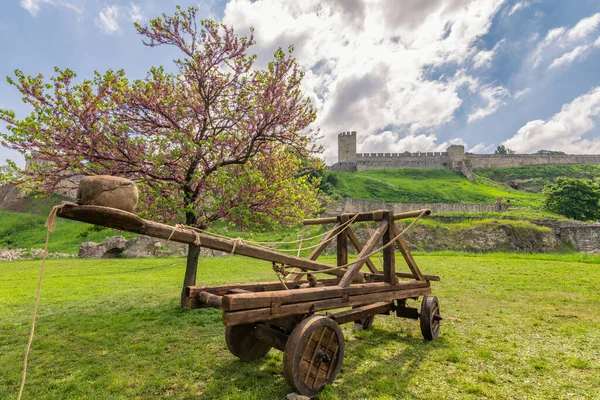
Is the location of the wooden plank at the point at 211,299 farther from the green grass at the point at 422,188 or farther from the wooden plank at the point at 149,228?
the green grass at the point at 422,188

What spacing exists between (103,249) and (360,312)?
2673 centimetres

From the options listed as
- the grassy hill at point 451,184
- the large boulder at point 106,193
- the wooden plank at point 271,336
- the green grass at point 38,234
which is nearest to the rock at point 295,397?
the wooden plank at point 271,336

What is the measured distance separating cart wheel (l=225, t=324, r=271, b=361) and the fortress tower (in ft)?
305

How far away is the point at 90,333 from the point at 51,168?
14.3 ft

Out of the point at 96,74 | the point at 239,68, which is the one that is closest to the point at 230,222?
the point at 239,68

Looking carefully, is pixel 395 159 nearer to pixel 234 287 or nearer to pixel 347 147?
pixel 347 147

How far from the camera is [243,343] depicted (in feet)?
17.9

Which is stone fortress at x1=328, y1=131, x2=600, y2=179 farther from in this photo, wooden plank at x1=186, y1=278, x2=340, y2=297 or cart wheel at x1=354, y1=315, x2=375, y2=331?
wooden plank at x1=186, y1=278, x2=340, y2=297

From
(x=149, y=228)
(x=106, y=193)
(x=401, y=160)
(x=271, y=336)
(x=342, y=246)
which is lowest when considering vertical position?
(x=271, y=336)

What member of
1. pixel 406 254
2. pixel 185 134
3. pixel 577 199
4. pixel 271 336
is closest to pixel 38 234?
pixel 185 134

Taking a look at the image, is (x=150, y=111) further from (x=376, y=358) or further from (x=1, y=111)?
(x=376, y=358)

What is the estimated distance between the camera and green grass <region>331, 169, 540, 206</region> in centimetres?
6519

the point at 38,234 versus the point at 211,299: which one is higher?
the point at 38,234

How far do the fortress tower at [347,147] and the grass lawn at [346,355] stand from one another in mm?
86221
